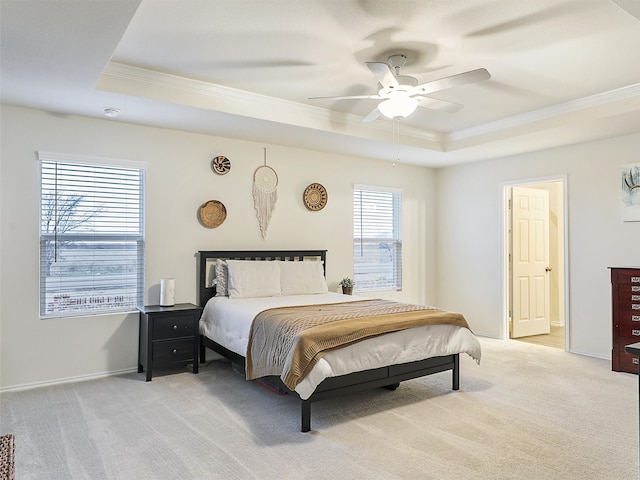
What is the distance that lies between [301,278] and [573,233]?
3.21 meters

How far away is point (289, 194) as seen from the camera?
548cm

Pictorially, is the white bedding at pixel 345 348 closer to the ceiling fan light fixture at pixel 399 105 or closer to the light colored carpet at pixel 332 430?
the light colored carpet at pixel 332 430

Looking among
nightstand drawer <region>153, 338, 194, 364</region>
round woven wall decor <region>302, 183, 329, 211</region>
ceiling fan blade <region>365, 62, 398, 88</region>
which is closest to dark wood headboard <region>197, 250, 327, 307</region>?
nightstand drawer <region>153, 338, 194, 364</region>

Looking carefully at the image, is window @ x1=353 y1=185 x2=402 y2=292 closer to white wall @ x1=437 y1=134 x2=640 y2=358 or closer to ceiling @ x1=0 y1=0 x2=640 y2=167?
white wall @ x1=437 y1=134 x2=640 y2=358

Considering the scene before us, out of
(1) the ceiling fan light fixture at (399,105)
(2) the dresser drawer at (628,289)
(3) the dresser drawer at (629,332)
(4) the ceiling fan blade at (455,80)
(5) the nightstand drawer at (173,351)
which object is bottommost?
(5) the nightstand drawer at (173,351)

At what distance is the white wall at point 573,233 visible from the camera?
4.90m

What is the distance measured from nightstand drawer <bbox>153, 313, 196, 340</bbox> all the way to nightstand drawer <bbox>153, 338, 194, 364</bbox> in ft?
0.21

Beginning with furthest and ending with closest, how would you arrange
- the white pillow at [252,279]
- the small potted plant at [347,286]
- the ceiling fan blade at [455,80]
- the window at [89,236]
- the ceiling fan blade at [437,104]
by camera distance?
the small potted plant at [347,286], the white pillow at [252,279], the window at [89,236], the ceiling fan blade at [437,104], the ceiling fan blade at [455,80]

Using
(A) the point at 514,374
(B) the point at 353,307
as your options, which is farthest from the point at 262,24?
(A) the point at 514,374

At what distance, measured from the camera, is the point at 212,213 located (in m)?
4.87

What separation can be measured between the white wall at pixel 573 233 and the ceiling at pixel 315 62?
340mm

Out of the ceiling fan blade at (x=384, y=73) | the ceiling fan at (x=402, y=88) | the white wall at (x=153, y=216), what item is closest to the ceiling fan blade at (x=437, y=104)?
the ceiling fan at (x=402, y=88)

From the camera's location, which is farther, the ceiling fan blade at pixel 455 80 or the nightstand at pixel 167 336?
the nightstand at pixel 167 336

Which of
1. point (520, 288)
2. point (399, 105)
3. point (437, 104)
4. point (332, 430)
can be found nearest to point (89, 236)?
point (332, 430)
